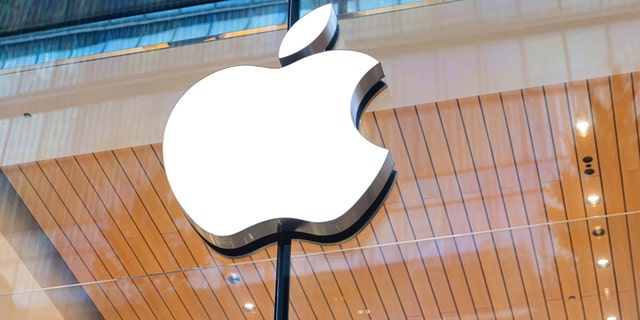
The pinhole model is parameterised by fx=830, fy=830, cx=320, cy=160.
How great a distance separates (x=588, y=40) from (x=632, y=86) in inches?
14.0

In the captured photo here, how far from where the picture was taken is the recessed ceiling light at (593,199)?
292 centimetres

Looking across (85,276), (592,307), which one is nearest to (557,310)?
(592,307)

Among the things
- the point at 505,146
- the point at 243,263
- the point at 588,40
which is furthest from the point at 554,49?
the point at 243,263

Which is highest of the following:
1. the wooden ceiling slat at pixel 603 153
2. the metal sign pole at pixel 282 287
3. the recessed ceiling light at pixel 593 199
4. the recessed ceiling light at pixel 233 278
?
the metal sign pole at pixel 282 287

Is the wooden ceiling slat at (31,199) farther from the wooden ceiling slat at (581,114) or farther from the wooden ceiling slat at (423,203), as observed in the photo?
the wooden ceiling slat at (581,114)

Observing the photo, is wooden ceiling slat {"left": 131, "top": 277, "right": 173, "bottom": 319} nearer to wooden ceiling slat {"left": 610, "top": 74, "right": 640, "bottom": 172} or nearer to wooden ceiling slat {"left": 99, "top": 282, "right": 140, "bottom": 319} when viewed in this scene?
wooden ceiling slat {"left": 99, "top": 282, "right": 140, "bottom": 319}

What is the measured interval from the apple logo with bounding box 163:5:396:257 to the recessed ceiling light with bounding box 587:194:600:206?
176cm

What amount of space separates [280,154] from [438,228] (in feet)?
3.08

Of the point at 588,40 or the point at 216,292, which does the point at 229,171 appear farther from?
the point at 588,40

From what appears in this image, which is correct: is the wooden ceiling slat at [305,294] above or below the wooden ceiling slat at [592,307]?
above

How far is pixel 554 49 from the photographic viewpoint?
8.33ft

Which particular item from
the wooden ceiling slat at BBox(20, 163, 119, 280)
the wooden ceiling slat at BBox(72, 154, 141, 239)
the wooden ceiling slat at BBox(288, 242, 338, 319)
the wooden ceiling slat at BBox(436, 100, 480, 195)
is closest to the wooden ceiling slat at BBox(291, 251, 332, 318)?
the wooden ceiling slat at BBox(288, 242, 338, 319)

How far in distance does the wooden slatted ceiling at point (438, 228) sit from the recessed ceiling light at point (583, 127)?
24mm

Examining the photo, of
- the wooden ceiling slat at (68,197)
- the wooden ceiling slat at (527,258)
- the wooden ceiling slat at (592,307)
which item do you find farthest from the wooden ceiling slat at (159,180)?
the wooden ceiling slat at (592,307)
